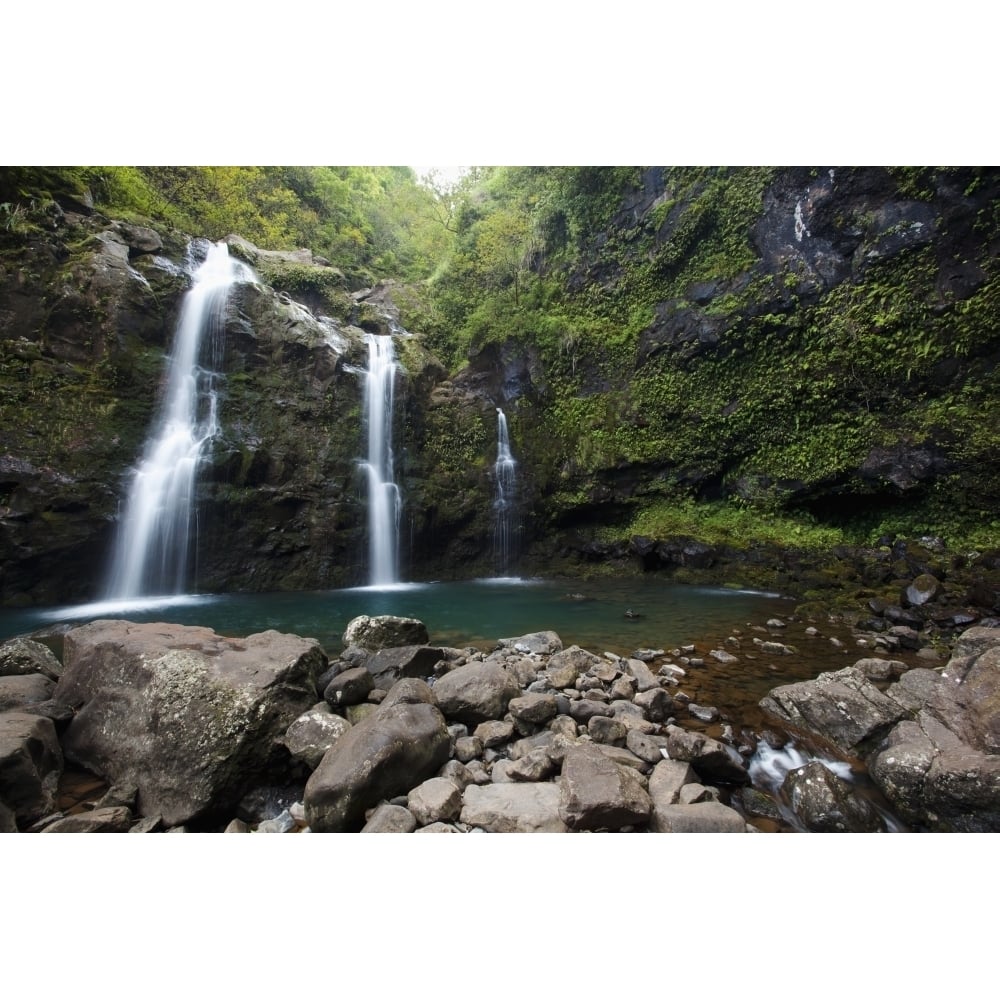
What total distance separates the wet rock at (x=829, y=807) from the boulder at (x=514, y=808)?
1.28 m

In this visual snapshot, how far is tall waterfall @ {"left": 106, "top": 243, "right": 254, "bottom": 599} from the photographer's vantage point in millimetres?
9305

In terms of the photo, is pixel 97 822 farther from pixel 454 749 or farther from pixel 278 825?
pixel 454 749

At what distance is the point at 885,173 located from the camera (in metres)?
9.33

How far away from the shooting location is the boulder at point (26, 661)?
4.00m

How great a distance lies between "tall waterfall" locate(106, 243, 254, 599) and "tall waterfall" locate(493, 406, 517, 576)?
7045mm

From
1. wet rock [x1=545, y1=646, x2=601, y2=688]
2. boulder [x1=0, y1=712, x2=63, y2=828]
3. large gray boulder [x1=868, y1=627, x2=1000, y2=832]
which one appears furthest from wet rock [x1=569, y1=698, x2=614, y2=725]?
boulder [x1=0, y1=712, x2=63, y2=828]

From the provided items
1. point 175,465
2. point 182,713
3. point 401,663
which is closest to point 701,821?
point 401,663

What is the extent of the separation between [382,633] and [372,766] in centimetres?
259

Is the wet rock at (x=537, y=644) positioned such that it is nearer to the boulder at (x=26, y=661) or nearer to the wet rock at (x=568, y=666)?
the wet rock at (x=568, y=666)

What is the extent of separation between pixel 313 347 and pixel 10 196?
637 centimetres

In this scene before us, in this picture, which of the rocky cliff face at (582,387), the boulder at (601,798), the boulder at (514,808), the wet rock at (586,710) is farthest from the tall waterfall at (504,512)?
the boulder at (601,798)

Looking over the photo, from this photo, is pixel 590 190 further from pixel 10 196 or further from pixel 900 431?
pixel 10 196

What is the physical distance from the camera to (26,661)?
4074 millimetres

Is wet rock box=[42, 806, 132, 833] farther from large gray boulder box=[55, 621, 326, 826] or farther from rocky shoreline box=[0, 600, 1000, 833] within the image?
large gray boulder box=[55, 621, 326, 826]
